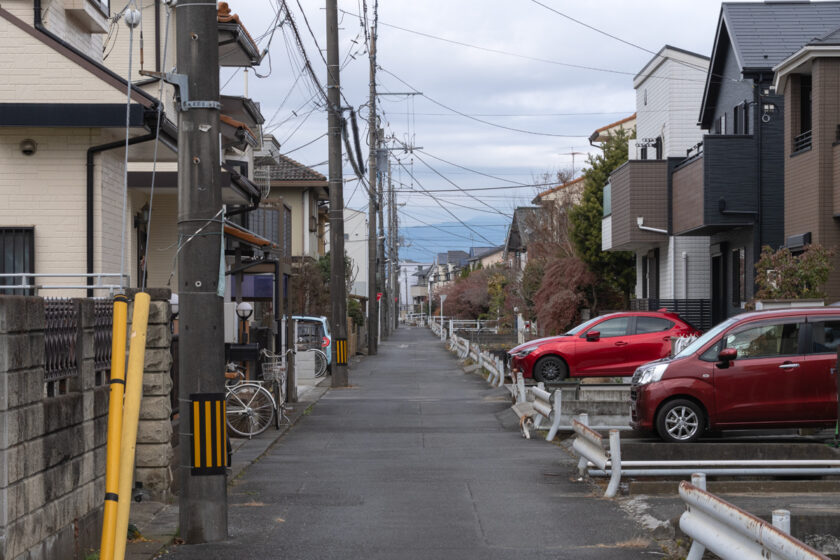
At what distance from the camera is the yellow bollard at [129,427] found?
6336mm

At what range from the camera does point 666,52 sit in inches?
1103

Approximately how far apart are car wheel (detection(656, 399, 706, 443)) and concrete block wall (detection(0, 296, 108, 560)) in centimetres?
763

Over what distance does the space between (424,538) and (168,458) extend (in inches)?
120

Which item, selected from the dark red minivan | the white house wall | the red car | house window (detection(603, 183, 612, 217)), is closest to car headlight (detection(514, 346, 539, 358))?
the red car

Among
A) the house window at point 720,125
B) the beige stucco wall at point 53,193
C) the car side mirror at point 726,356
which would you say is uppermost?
the house window at point 720,125

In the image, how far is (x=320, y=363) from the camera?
105ft

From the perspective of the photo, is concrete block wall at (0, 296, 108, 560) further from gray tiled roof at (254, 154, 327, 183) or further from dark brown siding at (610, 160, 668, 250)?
gray tiled roof at (254, 154, 327, 183)

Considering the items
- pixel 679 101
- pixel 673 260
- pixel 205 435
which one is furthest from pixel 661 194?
pixel 205 435

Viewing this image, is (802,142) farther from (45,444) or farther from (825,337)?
(45,444)

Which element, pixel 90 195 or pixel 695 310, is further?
pixel 695 310

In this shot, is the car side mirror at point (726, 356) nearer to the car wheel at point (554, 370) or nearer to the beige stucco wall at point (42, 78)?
the beige stucco wall at point (42, 78)

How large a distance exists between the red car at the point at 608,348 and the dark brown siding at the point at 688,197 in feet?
8.38

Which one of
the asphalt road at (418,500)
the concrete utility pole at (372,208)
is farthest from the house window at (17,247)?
the concrete utility pole at (372,208)

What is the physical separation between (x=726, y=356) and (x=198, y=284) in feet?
24.4
